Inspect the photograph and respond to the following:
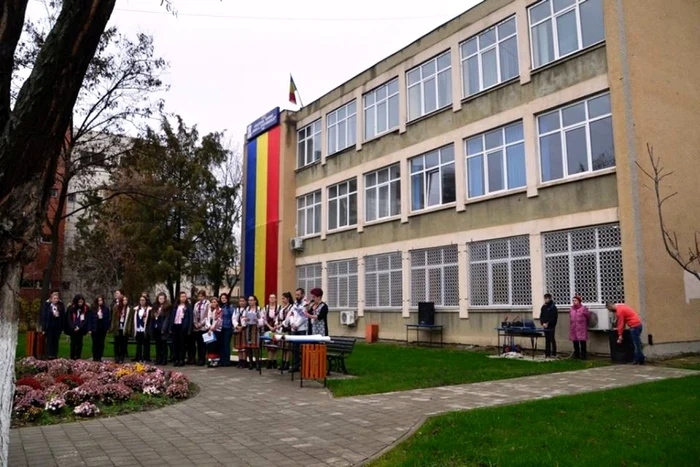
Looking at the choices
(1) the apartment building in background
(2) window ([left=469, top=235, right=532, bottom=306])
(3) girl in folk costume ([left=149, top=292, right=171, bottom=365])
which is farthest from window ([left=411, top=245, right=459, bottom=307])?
(3) girl in folk costume ([left=149, top=292, right=171, bottom=365])

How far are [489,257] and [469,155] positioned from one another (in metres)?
3.78

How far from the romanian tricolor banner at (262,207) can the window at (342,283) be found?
13.6 feet

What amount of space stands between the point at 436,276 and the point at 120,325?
11147 mm

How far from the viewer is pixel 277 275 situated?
32625 mm

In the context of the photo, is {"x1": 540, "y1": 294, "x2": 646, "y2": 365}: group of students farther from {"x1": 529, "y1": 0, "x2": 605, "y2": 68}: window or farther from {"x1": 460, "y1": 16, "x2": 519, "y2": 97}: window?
{"x1": 460, "y1": 16, "x2": 519, "y2": 97}: window

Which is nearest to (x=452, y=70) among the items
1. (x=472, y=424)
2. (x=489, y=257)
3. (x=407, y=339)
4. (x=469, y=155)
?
(x=469, y=155)

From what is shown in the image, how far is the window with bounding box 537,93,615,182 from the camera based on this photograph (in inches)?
685

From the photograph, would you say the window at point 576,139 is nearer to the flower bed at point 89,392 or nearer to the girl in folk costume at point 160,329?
the girl in folk costume at point 160,329

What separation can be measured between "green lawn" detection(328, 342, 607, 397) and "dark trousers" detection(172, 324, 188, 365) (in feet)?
14.1

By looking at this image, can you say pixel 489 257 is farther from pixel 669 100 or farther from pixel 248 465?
pixel 248 465

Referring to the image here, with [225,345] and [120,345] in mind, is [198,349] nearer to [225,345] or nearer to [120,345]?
[225,345]

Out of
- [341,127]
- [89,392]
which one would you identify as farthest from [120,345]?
[341,127]

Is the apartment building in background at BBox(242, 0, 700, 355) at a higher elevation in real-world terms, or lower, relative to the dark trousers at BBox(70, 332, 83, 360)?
higher

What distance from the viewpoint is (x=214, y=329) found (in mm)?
16016
